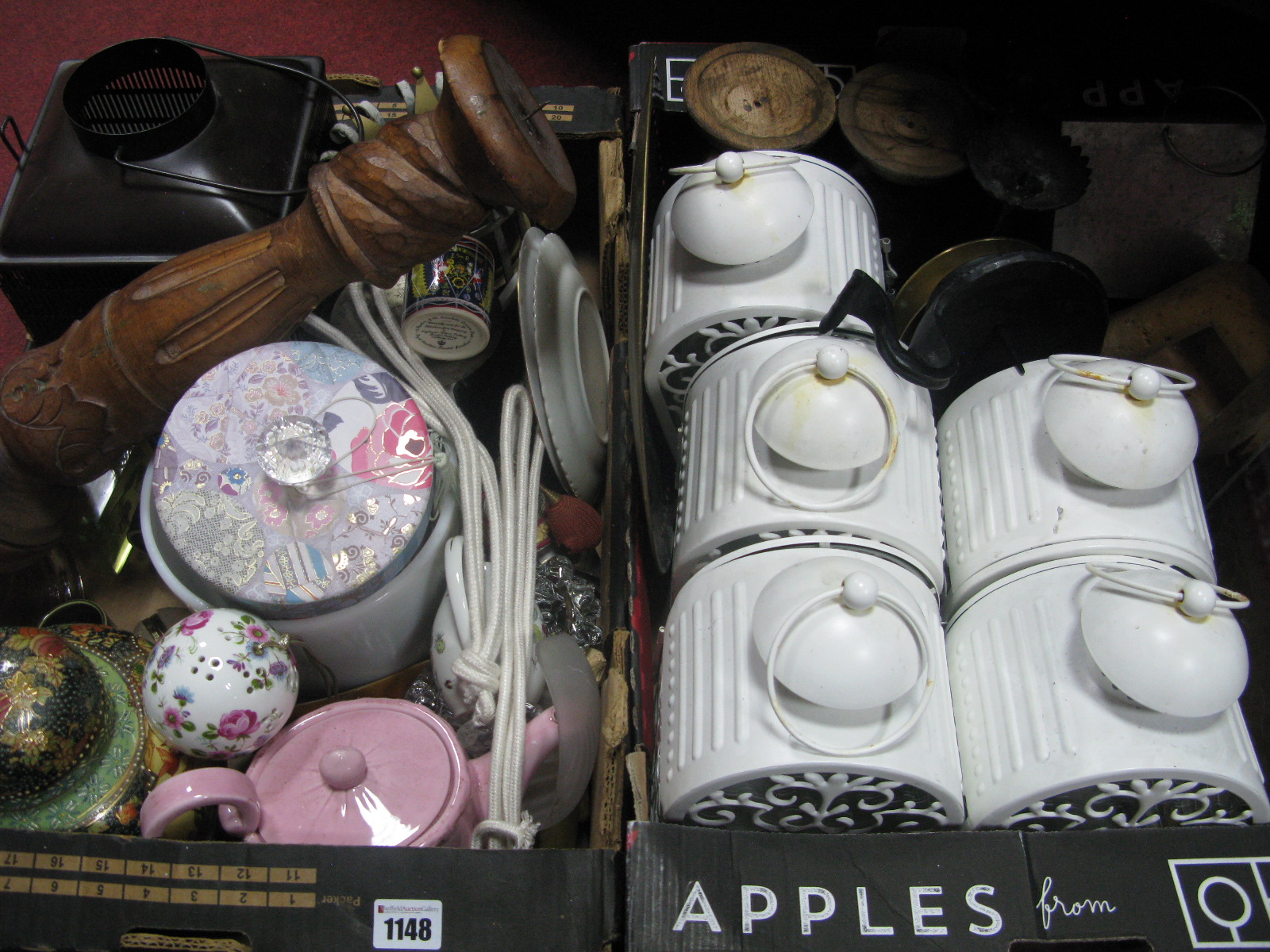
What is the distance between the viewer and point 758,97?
969mm

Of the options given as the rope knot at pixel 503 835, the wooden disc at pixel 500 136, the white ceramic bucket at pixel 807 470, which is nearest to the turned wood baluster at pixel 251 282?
the wooden disc at pixel 500 136

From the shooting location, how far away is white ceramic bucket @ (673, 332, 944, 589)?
0.60 meters

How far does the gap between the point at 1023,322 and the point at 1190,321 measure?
0.27m

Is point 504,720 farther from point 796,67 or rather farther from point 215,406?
point 796,67

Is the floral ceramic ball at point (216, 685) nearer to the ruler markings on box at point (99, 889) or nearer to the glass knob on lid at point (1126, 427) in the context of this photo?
the ruler markings on box at point (99, 889)

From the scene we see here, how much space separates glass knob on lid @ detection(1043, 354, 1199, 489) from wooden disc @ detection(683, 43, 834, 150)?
1.48 feet

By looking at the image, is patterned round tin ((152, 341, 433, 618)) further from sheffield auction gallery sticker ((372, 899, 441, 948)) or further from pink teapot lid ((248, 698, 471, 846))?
sheffield auction gallery sticker ((372, 899, 441, 948))

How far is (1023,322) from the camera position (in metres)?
0.75

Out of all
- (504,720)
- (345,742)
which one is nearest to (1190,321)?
(504,720)

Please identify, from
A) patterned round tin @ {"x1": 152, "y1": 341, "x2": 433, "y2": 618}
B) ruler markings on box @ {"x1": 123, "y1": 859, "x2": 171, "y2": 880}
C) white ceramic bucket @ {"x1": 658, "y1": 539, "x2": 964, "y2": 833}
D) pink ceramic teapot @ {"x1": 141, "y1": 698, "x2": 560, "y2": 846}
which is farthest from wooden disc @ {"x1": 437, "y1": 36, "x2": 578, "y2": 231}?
ruler markings on box @ {"x1": 123, "y1": 859, "x2": 171, "y2": 880}

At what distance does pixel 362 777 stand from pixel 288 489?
242 millimetres

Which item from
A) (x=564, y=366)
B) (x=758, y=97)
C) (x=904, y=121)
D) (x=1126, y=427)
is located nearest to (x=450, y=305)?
(x=564, y=366)

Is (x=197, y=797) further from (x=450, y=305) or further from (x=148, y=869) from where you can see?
(x=450, y=305)

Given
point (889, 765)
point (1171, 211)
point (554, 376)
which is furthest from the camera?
point (1171, 211)
